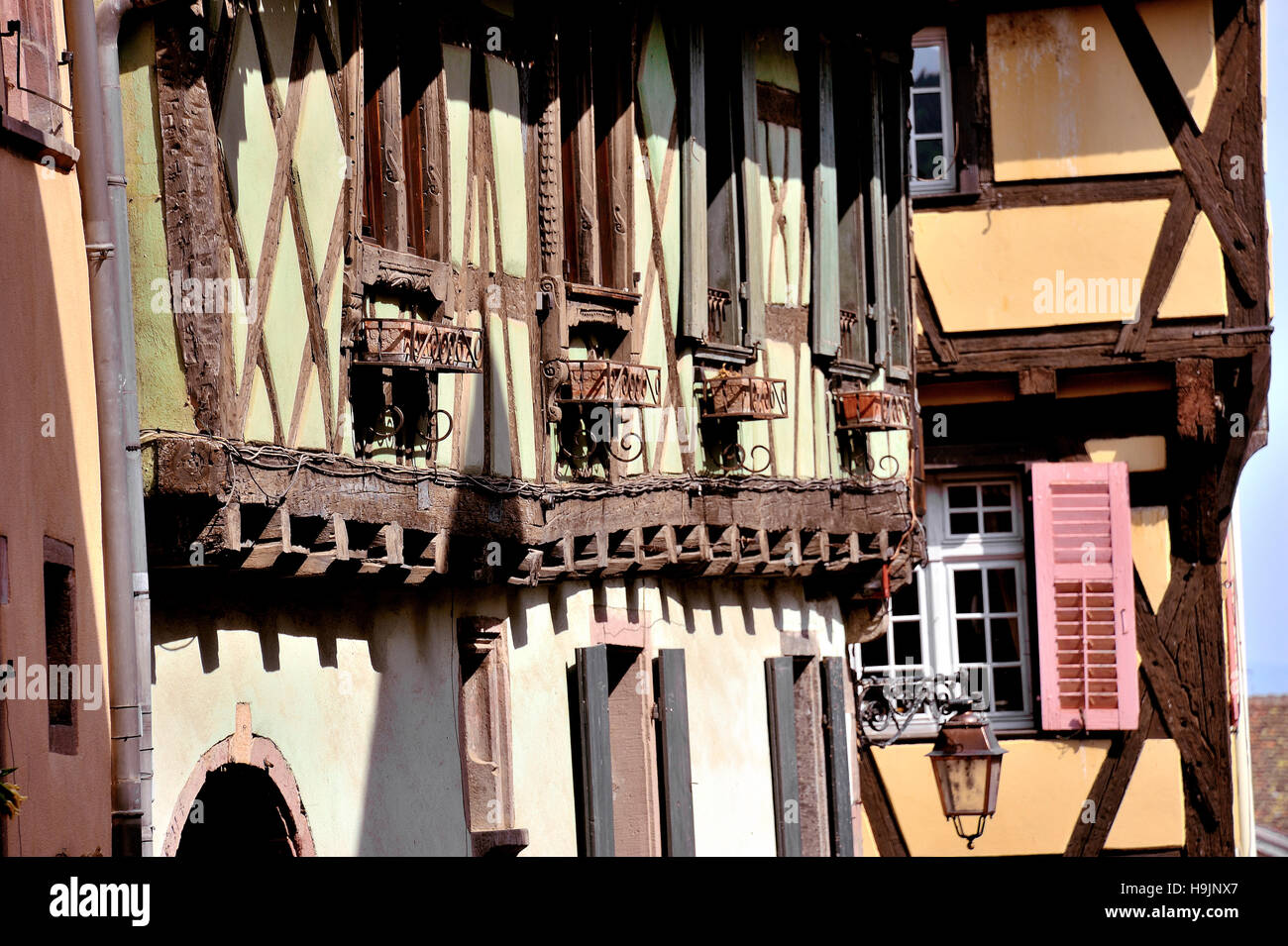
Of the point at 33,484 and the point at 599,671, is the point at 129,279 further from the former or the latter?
the point at 599,671

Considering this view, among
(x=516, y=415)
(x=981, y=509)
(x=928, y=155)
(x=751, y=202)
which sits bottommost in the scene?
(x=981, y=509)

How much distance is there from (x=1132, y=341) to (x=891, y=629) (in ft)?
8.84

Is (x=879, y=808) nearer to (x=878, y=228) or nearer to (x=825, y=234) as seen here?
(x=878, y=228)

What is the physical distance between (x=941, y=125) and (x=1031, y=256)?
121 cm

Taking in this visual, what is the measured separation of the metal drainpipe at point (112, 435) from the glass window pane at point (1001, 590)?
10983mm

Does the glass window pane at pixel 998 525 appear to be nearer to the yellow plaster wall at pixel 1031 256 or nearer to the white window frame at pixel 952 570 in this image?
the white window frame at pixel 952 570

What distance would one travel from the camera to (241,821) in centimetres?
927

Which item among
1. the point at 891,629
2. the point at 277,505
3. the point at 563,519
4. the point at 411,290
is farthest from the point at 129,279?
the point at 891,629

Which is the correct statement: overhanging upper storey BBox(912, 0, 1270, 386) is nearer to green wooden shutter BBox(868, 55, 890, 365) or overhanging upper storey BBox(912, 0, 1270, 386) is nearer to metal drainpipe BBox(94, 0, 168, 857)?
green wooden shutter BBox(868, 55, 890, 365)

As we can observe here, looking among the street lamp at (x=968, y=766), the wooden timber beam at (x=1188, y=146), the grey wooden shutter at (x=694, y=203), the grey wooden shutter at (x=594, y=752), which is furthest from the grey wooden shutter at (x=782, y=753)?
the wooden timber beam at (x=1188, y=146)

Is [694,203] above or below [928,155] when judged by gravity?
below

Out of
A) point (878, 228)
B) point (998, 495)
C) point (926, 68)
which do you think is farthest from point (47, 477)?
point (926, 68)

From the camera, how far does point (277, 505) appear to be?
28.7 ft

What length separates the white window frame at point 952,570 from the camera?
17.9 meters
